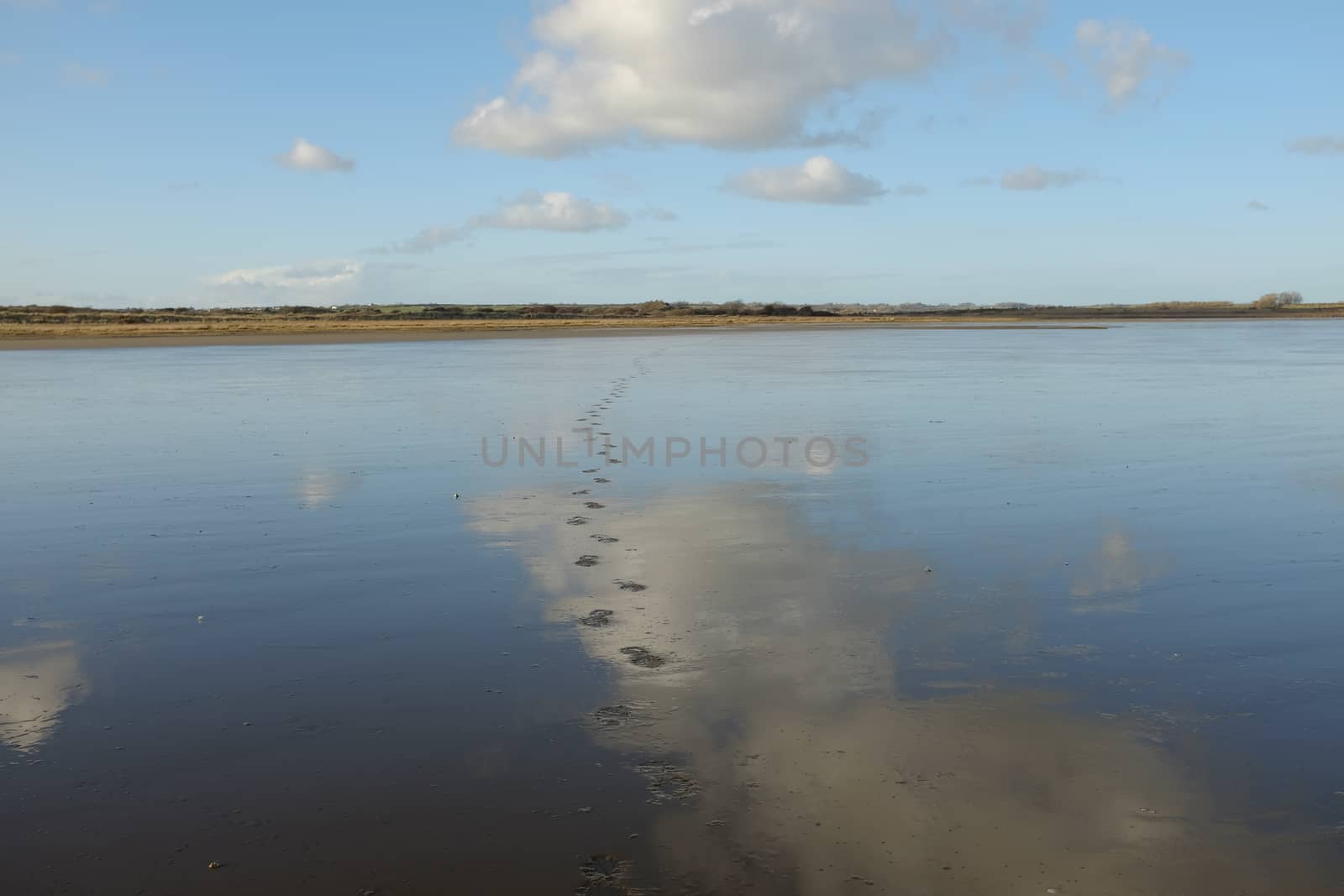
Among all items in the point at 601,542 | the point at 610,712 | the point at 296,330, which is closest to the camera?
the point at 610,712

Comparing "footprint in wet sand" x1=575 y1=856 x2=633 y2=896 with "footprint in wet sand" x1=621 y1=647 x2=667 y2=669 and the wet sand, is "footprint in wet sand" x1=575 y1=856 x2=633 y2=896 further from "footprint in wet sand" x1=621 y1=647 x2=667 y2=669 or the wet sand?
the wet sand

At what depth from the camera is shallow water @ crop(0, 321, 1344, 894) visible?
177 inches

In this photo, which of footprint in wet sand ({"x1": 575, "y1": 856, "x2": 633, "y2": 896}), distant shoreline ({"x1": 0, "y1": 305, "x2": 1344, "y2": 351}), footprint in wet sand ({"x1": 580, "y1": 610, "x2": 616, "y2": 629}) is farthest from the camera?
distant shoreline ({"x1": 0, "y1": 305, "x2": 1344, "y2": 351})

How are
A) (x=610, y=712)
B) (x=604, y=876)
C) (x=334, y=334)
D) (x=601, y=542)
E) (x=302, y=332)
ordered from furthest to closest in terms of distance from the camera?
(x=302, y=332) < (x=334, y=334) < (x=601, y=542) < (x=610, y=712) < (x=604, y=876)

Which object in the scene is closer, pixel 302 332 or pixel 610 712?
→ pixel 610 712

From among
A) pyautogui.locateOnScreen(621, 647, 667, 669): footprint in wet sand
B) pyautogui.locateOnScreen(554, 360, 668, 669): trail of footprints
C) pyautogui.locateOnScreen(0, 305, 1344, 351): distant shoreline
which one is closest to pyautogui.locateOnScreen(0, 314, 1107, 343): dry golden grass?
pyautogui.locateOnScreen(0, 305, 1344, 351): distant shoreline

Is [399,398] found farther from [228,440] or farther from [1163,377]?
[1163,377]

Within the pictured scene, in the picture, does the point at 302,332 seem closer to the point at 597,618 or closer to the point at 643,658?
the point at 597,618

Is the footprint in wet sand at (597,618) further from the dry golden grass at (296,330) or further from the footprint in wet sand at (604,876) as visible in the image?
the dry golden grass at (296,330)

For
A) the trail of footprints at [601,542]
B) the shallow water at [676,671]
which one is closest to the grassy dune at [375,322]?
the trail of footprints at [601,542]

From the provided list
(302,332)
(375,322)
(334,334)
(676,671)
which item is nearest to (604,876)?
(676,671)

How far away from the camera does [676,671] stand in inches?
257

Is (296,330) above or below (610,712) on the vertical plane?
above

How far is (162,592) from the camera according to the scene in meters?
8.52
